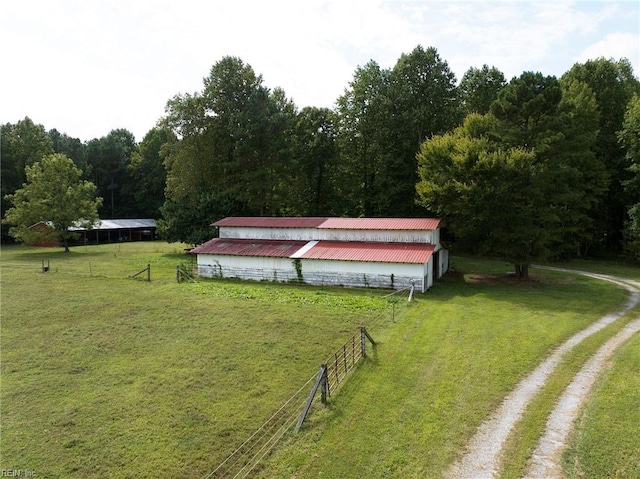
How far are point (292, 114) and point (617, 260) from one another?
137 ft

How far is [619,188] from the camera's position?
48.2 meters

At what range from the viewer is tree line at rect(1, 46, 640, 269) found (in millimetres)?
31438

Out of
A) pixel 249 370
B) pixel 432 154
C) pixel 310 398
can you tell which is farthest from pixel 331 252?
pixel 310 398

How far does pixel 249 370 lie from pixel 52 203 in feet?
155

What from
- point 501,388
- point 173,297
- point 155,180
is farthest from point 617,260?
point 155,180

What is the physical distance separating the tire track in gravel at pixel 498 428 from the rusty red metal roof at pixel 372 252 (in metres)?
12.7

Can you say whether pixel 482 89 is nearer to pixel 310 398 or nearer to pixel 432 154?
pixel 432 154

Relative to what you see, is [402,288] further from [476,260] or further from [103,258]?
[103,258]

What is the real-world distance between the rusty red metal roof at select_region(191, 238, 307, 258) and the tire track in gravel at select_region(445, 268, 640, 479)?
20.6 m

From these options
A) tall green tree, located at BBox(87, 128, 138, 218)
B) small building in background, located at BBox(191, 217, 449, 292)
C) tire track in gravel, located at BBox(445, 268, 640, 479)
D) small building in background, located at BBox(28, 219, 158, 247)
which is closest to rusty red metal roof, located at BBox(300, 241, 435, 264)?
small building in background, located at BBox(191, 217, 449, 292)

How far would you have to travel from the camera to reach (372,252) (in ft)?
102

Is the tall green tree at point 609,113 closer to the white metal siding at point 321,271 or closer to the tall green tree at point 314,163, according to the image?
the tall green tree at point 314,163

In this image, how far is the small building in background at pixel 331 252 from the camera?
29.4m

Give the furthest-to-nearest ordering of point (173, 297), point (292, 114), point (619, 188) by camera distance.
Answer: point (292, 114) < point (619, 188) < point (173, 297)
